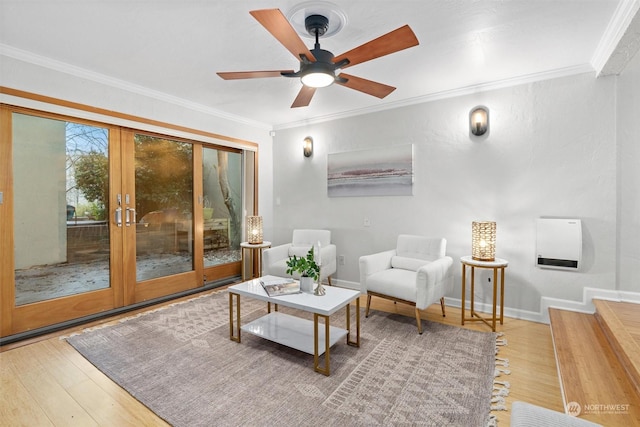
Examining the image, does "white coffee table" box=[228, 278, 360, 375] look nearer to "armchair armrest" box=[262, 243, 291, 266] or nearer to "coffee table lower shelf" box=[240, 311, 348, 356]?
"coffee table lower shelf" box=[240, 311, 348, 356]

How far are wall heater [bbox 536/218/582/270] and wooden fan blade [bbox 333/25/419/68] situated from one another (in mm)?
2314

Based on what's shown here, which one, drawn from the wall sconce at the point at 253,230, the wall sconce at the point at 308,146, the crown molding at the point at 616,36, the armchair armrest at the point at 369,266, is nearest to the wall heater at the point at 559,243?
the crown molding at the point at 616,36

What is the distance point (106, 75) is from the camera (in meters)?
3.08

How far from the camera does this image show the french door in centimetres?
269

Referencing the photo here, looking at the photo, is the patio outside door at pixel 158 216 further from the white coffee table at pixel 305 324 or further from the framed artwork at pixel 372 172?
the framed artwork at pixel 372 172

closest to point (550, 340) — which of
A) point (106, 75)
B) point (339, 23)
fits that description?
point (339, 23)

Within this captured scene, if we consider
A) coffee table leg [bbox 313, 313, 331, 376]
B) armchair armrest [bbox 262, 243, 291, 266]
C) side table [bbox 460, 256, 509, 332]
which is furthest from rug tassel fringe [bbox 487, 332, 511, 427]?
armchair armrest [bbox 262, 243, 291, 266]

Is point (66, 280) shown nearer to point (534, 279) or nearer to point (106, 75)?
point (106, 75)

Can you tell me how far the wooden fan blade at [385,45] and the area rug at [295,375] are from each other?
2.12 meters

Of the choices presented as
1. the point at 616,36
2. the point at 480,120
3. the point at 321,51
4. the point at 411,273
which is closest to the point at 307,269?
the point at 411,273

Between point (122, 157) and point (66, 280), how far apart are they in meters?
1.36

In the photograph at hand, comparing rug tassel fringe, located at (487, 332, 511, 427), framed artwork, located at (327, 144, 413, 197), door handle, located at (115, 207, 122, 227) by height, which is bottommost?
rug tassel fringe, located at (487, 332, 511, 427)

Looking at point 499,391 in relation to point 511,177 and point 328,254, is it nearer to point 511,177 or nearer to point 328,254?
point 511,177

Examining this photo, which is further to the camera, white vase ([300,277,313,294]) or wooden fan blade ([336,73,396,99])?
white vase ([300,277,313,294])
